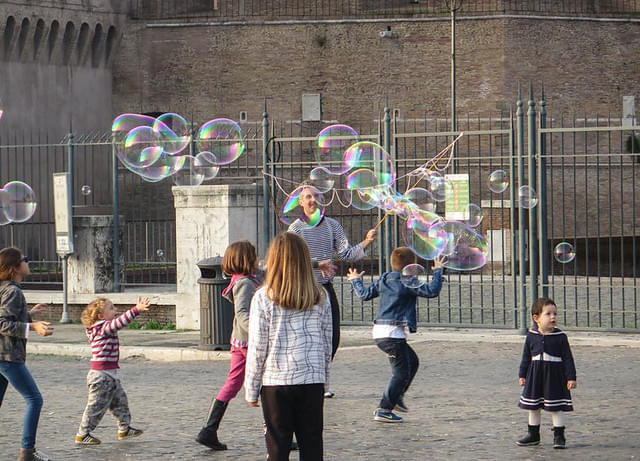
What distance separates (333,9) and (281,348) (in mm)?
31170

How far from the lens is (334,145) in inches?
493

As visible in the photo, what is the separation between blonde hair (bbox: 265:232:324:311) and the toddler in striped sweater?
2373mm

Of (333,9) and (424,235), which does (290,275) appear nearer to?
(424,235)

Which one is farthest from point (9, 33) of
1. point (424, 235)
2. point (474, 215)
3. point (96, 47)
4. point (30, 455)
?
point (30, 455)

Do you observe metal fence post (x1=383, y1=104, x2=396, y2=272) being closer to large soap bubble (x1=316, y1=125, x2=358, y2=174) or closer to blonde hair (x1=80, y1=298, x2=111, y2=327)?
large soap bubble (x1=316, y1=125, x2=358, y2=174)

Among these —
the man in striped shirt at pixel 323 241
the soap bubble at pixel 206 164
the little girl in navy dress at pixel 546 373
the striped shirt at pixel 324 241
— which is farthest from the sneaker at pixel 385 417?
the soap bubble at pixel 206 164

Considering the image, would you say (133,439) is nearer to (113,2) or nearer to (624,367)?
(624,367)

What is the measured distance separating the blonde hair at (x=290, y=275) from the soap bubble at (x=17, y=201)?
7364mm

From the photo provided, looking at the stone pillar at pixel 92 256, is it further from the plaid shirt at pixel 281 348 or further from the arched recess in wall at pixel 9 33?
the arched recess in wall at pixel 9 33

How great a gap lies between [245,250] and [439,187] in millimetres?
4671

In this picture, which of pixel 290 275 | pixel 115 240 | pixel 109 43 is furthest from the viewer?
pixel 109 43

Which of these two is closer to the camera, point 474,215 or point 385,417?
point 385,417

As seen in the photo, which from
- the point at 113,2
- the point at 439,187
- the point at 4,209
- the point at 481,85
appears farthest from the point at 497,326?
the point at 113,2

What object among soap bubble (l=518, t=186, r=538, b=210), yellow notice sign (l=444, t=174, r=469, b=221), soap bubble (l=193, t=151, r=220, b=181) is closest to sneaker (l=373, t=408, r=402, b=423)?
soap bubble (l=518, t=186, r=538, b=210)
